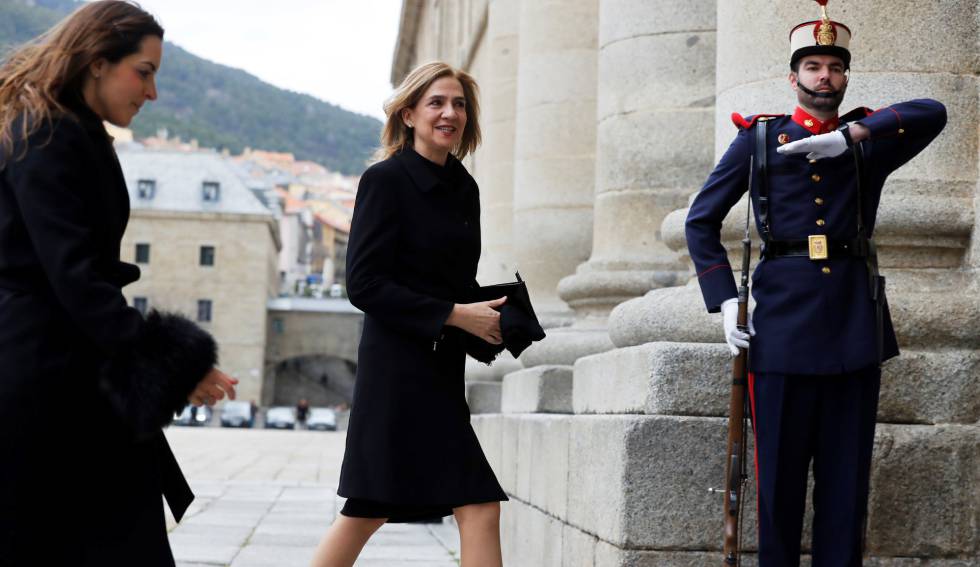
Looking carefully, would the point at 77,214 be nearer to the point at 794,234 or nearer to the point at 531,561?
the point at 794,234

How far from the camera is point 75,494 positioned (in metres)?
3.17

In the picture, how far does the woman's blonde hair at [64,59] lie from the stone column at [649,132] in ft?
15.3

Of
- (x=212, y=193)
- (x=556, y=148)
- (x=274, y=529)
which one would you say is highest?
(x=212, y=193)

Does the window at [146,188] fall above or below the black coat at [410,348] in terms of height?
above

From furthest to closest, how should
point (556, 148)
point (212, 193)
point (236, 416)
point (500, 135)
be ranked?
1. point (212, 193)
2. point (236, 416)
3. point (500, 135)
4. point (556, 148)

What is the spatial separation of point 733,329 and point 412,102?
1.25 meters

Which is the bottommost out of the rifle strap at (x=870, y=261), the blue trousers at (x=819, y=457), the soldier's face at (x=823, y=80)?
the blue trousers at (x=819, y=457)

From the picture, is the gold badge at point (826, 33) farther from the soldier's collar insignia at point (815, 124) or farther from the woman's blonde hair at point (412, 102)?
the woman's blonde hair at point (412, 102)

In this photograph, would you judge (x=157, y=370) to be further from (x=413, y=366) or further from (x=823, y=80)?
(x=823, y=80)

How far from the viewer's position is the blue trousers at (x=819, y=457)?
4156 mm

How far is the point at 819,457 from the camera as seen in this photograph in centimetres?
422

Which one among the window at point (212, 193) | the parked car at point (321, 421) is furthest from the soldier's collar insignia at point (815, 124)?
the window at point (212, 193)

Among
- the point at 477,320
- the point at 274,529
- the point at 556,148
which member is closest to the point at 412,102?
the point at 477,320

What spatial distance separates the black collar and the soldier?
32.1 inches
